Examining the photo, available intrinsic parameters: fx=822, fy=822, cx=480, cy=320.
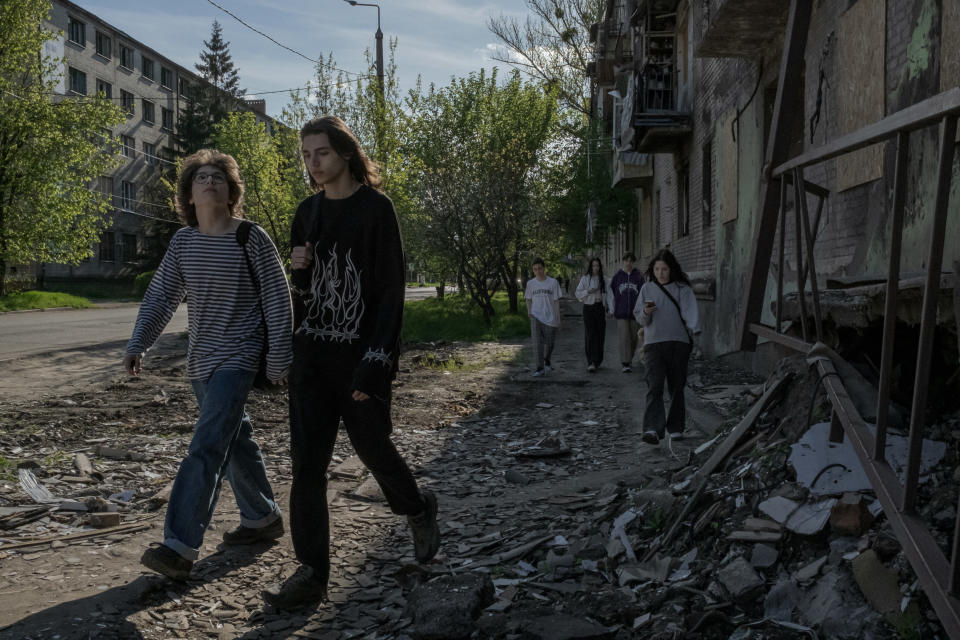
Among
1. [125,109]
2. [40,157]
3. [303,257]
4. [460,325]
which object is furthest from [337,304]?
[125,109]

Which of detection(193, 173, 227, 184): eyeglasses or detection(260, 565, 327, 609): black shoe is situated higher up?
detection(193, 173, 227, 184): eyeglasses

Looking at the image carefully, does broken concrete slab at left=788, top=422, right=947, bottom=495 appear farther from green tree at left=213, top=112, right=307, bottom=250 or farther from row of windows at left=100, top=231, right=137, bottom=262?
row of windows at left=100, top=231, right=137, bottom=262

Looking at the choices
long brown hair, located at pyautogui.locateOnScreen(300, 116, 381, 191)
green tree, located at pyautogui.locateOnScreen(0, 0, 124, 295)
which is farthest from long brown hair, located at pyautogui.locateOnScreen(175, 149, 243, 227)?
green tree, located at pyautogui.locateOnScreen(0, 0, 124, 295)

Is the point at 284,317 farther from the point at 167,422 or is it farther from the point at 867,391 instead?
the point at 167,422

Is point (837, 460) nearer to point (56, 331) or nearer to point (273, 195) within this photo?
point (273, 195)

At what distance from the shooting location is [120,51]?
45031 mm

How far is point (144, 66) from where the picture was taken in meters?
47.9

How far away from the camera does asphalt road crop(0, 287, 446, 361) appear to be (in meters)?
14.1

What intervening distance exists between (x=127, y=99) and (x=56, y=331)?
32.9 m

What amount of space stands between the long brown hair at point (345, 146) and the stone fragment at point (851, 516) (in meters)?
2.24

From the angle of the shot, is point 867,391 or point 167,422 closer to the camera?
point 867,391

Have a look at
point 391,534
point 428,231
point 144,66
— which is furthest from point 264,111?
point 391,534

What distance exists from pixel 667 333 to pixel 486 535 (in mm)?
2983

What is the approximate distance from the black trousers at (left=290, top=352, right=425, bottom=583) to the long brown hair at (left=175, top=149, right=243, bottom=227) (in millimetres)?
1014
